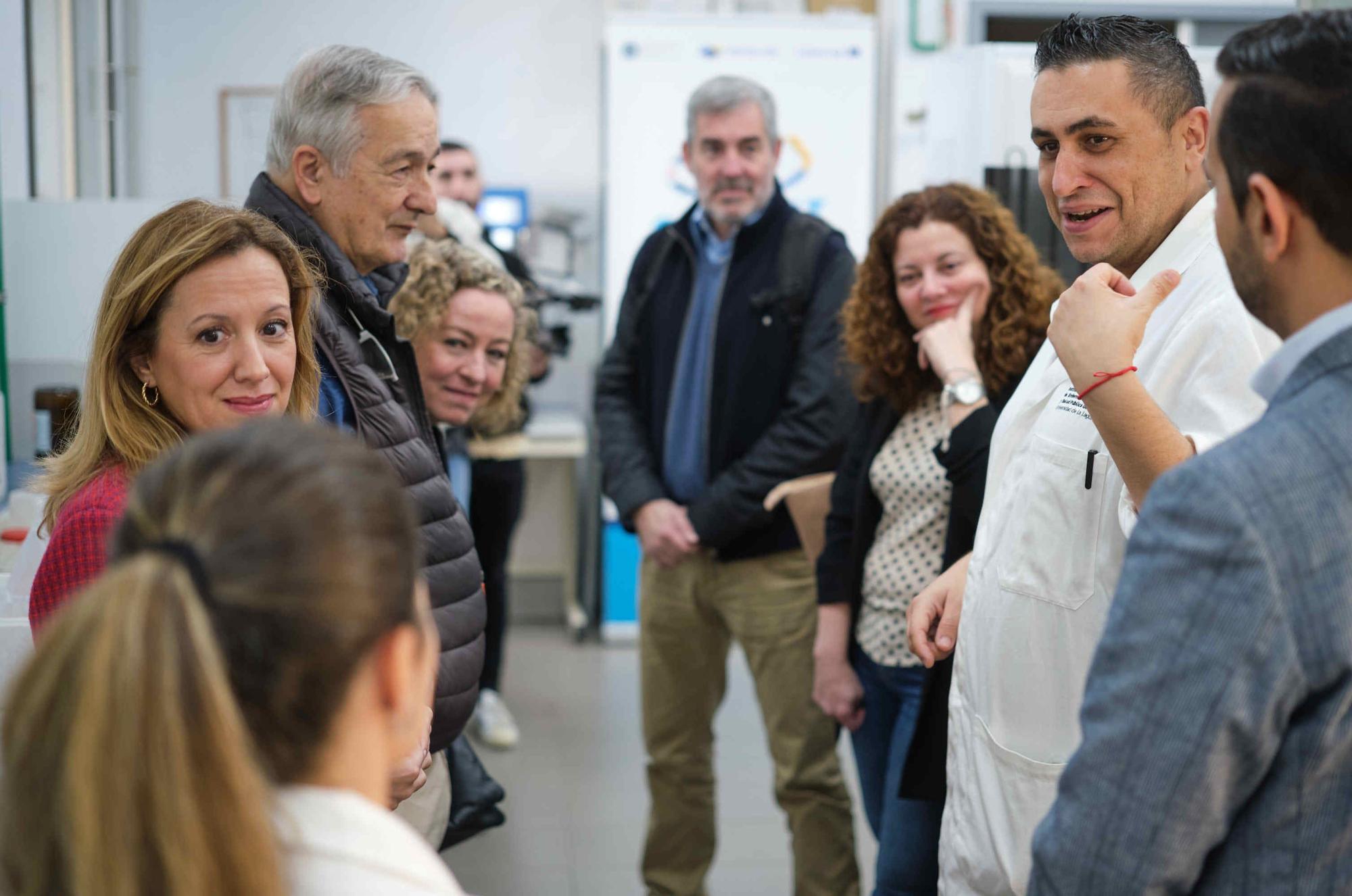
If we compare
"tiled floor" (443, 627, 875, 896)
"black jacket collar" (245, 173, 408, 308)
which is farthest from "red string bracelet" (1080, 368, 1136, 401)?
"tiled floor" (443, 627, 875, 896)

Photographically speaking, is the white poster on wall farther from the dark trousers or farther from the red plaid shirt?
the red plaid shirt

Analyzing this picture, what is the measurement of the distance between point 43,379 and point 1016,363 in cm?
213

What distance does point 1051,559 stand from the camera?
137cm

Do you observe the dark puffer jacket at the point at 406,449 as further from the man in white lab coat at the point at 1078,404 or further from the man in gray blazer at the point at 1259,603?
the man in gray blazer at the point at 1259,603

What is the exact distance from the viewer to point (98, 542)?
1.16 metres

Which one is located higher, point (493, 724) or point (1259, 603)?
point (1259, 603)

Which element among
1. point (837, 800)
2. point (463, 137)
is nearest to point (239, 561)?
point (837, 800)

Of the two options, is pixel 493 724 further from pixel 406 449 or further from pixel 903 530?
pixel 406 449

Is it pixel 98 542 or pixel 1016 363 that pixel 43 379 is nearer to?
pixel 98 542

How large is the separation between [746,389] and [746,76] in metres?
2.63

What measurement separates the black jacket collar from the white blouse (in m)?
1.01

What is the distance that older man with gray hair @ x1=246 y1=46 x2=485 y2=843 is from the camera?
1595mm

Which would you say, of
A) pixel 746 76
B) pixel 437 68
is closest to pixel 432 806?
pixel 746 76

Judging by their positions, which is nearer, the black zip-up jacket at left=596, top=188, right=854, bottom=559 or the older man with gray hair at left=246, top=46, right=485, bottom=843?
the older man with gray hair at left=246, top=46, right=485, bottom=843
